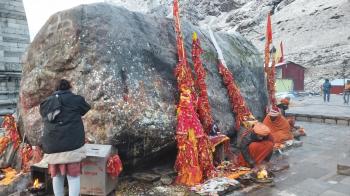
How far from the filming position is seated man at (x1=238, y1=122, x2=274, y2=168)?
6.89 meters

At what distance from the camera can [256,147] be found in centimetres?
691

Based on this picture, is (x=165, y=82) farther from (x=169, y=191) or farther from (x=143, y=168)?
(x=169, y=191)

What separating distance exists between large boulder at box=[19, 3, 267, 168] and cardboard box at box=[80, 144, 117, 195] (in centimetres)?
43

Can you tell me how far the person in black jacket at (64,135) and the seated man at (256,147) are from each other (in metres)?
3.53

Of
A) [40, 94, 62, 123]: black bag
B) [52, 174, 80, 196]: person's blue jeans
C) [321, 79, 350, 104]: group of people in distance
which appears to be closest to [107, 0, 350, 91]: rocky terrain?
[321, 79, 350, 104]: group of people in distance

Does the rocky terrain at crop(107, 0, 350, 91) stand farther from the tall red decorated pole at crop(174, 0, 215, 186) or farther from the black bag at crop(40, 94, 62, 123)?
the black bag at crop(40, 94, 62, 123)

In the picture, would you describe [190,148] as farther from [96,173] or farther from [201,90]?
[201,90]

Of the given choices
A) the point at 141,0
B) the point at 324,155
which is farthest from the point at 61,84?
the point at 141,0

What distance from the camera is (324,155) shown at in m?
7.82

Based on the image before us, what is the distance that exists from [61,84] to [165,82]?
2.37 m

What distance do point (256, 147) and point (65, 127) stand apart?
13.0ft

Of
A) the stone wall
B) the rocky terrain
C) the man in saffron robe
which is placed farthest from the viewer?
the rocky terrain

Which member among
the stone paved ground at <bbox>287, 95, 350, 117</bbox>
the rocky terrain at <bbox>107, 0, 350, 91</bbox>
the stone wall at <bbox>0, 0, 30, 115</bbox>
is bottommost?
the stone paved ground at <bbox>287, 95, 350, 117</bbox>

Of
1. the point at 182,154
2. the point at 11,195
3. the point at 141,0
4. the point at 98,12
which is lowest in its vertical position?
the point at 11,195
